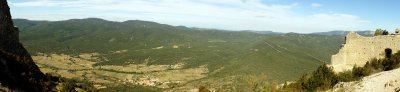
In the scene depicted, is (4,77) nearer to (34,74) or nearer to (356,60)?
(34,74)

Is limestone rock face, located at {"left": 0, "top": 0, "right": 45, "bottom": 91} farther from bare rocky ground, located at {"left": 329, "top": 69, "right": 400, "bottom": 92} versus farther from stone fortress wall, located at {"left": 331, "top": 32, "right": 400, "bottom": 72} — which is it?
stone fortress wall, located at {"left": 331, "top": 32, "right": 400, "bottom": 72}

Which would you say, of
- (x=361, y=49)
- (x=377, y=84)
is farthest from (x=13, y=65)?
(x=361, y=49)

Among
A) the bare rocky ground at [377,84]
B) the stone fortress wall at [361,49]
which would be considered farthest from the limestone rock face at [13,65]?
the stone fortress wall at [361,49]

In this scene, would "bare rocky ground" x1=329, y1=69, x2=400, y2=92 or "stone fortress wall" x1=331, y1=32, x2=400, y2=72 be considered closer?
"bare rocky ground" x1=329, y1=69, x2=400, y2=92

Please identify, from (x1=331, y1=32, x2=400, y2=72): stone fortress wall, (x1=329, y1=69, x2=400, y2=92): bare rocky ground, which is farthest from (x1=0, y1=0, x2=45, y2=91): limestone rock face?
(x1=331, y1=32, x2=400, y2=72): stone fortress wall

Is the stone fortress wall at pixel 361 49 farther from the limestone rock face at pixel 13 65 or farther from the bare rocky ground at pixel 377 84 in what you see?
the limestone rock face at pixel 13 65

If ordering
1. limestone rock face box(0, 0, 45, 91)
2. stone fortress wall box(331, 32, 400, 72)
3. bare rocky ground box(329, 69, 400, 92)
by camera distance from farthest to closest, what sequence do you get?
stone fortress wall box(331, 32, 400, 72) < limestone rock face box(0, 0, 45, 91) < bare rocky ground box(329, 69, 400, 92)
